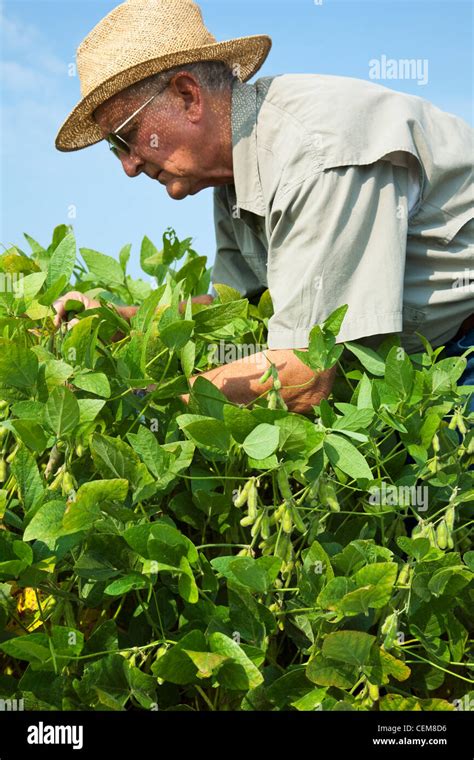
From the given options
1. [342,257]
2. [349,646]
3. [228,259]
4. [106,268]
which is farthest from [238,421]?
[228,259]

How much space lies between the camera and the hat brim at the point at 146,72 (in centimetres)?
227

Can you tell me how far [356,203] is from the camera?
2.01 metres

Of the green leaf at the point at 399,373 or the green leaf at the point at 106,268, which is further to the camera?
the green leaf at the point at 106,268

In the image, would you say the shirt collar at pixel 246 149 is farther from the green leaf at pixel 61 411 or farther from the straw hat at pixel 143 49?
the green leaf at pixel 61 411

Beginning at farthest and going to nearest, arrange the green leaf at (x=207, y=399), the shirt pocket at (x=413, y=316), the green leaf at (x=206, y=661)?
the shirt pocket at (x=413, y=316) → the green leaf at (x=207, y=399) → the green leaf at (x=206, y=661)

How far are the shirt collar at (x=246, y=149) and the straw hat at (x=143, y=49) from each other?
13 cm

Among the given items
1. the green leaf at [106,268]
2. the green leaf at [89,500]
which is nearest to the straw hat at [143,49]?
the green leaf at [106,268]

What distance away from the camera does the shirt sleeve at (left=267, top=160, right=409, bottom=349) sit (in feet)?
6.43

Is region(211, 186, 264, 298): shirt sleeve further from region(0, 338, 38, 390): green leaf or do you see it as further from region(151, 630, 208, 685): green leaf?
region(151, 630, 208, 685): green leaf

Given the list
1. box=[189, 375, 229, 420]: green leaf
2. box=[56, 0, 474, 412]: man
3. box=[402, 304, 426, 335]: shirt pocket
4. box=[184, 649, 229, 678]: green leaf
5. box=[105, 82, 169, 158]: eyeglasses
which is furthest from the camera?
box=[105, 82, 169, 158]: eyeglasses

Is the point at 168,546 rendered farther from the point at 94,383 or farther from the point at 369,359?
the point at 369,359

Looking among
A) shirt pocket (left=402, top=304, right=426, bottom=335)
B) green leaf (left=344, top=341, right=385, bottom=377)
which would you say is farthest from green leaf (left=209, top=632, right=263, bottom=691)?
shirt pocket (left=402, top=304, right=426, bottom=335)

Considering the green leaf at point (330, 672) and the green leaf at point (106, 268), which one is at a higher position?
the green leaf at point (106, 268)
